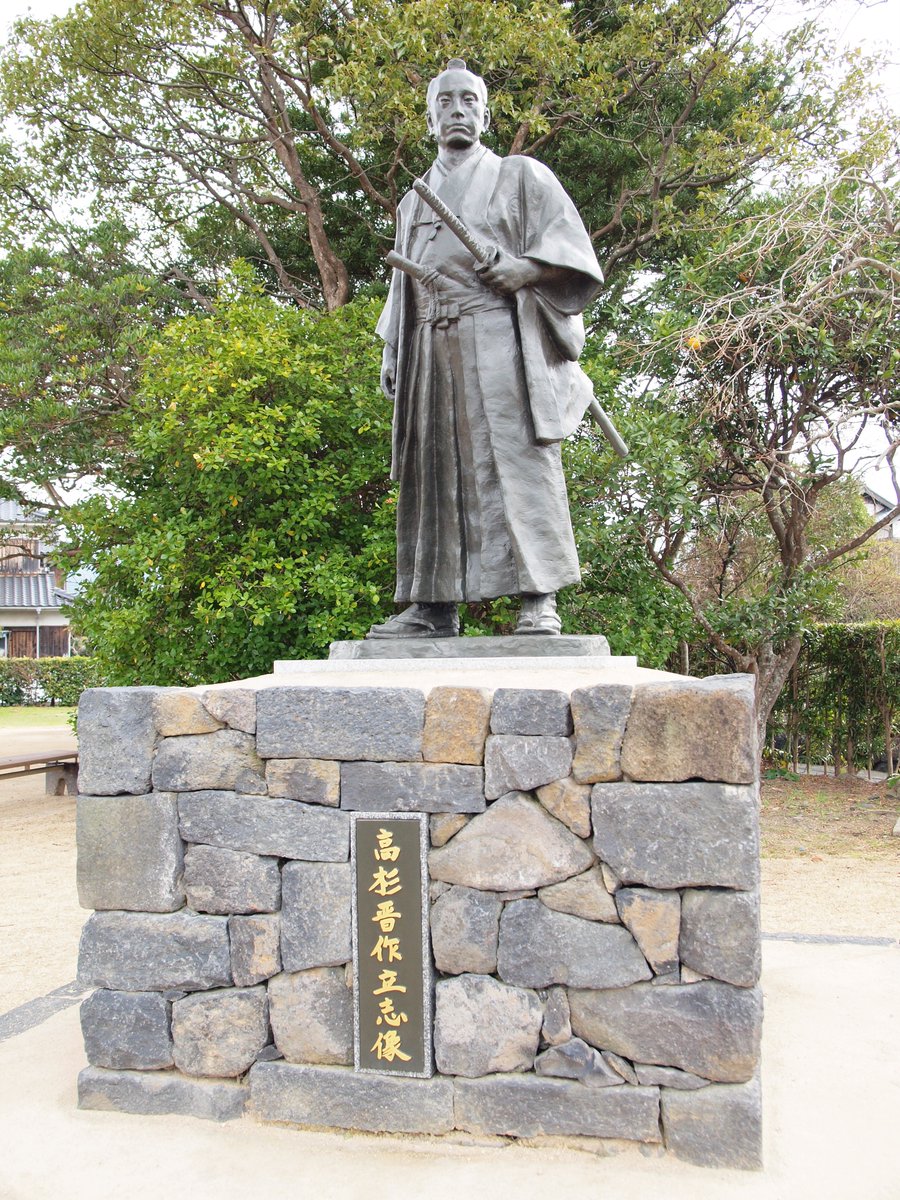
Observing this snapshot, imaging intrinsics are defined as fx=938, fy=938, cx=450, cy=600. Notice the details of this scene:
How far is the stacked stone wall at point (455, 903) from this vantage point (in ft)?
7.64

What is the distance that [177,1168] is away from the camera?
2.31m


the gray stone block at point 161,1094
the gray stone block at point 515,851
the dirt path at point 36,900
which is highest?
the gray stone block at point 515,851

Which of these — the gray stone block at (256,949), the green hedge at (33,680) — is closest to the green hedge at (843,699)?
the gray stone block at (256,949)

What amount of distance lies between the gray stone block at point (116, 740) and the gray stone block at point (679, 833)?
1.27m

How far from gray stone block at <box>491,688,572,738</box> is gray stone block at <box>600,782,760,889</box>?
7.7 inches

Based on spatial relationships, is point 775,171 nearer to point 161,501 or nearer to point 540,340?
point 161,501

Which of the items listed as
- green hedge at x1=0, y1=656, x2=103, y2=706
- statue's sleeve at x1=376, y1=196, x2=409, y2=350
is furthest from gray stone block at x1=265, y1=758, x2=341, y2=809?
green hedge at x1=0, y1=656, x2=103, y2=706

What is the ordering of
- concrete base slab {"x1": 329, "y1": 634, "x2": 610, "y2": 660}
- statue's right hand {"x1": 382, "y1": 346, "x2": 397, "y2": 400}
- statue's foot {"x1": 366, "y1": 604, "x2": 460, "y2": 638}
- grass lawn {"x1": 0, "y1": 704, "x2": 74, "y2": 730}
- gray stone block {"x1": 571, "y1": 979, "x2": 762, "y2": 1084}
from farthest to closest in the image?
grass lawn {"x1": 0, "y1": 704, "x2": 74, "y2": 730} → statue's right hand {"x1": 382, "y1": 346, "x2": 397, "y2": 400} → statue's foot {"x1": 366, "y1": 604, "x2": 460, "y2": 638} → concrete base slab {"x1": 329, "y1": 634, "x2": 610, "y2": 660} → gray stone block {"x1": 571, "y1": 979, "x2": 762, "y2": 1084}

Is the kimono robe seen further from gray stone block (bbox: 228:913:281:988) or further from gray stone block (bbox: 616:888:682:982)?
gray stone block (bbox: 228:913:281:988)

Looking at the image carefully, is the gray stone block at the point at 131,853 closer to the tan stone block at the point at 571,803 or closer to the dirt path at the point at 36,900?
the tan stone block at the point at 571,803

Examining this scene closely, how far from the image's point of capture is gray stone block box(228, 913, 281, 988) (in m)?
Result: 2.58

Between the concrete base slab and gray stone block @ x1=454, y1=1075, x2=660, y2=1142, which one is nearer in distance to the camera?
gray stone block @ x1=454, y1=1075, x2=660, y2=1142

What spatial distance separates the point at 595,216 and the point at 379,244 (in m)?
2.19

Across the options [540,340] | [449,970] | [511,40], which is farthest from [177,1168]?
Answer: [511,40]
